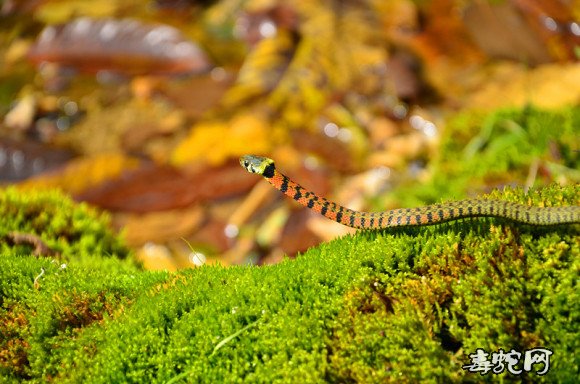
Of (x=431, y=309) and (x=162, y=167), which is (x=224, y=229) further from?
(x=431, y=309)

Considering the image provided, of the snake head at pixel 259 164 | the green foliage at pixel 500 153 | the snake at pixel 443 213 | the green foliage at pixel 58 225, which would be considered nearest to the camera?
the snake at pixel 443 213

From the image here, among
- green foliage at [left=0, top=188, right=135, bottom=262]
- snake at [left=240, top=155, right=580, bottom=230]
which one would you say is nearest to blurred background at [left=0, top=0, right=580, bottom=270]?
green foliage at [left=0, top=188, right=135, bottom=262]

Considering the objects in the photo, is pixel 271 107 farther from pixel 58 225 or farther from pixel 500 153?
pixel 58 225

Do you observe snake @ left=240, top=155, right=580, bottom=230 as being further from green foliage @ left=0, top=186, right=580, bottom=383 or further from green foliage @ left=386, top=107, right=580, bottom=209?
green foliage @ left=386, top=107, right=580, bottom=209

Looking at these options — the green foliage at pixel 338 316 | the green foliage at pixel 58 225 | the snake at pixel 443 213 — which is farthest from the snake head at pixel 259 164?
the green foliage at pixel 58 225

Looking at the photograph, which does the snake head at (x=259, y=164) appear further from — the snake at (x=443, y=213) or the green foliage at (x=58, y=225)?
the green foliage at (x=58, y=225)

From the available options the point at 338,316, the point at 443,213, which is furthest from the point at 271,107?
the point at 338,316
